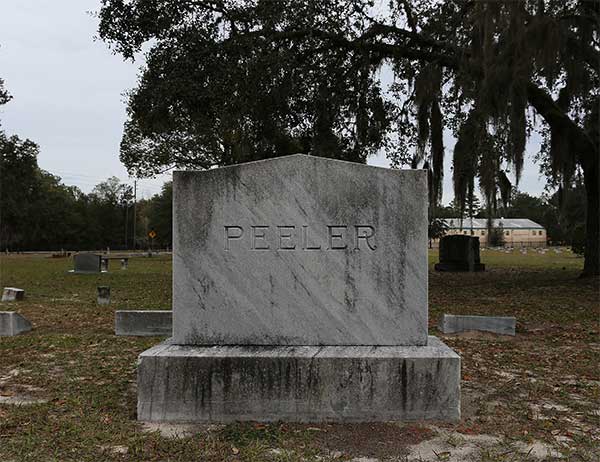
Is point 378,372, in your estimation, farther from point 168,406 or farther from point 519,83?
point 519,83

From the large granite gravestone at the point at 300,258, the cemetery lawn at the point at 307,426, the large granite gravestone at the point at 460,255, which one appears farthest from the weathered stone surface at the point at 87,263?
the large granite gravestone at the point at 300,258

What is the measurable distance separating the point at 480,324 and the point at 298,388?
13.8 feet

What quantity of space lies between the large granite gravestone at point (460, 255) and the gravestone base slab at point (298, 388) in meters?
18.5

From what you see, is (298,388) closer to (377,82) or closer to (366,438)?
(366,438)

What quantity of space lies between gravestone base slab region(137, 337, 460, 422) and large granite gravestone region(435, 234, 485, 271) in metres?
18.5

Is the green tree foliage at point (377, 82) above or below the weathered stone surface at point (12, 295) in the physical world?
above

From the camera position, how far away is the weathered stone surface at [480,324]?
7.10 m

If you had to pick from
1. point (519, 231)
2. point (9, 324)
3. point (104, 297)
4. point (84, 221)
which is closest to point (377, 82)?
point (104, 297)

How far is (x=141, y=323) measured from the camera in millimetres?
7113

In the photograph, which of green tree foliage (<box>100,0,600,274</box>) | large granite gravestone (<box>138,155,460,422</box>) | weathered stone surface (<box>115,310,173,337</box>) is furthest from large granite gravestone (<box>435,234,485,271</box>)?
large granite gravestone (<box>138,155,460,422</box>)

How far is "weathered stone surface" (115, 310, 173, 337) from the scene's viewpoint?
23.2ft

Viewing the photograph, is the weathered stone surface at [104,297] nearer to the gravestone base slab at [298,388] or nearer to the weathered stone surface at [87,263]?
the gravestone base slab at [298,388]

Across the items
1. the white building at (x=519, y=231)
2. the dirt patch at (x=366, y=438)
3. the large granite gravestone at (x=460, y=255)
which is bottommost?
the dirt patch at (x=366, y=438)

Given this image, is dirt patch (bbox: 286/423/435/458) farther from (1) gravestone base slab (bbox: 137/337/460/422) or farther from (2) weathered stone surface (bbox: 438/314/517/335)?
(2) weathered stone surface (bbox: 438/314/517/335)
